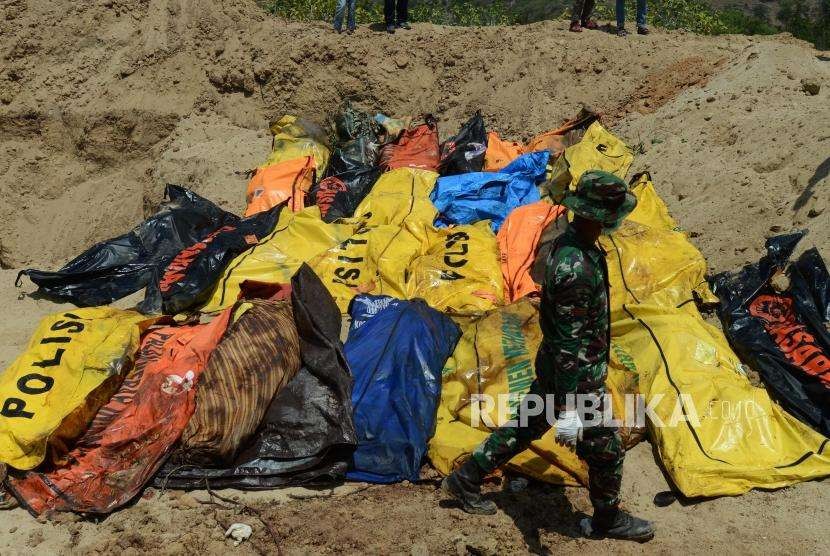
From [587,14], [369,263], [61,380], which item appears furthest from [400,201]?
[587,14]

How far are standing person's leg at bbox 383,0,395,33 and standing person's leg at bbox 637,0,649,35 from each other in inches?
109

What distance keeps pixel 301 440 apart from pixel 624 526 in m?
1.43

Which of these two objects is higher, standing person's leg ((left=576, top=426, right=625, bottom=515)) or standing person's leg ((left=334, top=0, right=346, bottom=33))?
standing person's leg ((left=334, top=0, right=346, bottom=33))

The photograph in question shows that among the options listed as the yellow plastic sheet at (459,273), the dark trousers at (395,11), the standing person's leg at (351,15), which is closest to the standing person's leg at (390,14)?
the dark trousers at (395,11)

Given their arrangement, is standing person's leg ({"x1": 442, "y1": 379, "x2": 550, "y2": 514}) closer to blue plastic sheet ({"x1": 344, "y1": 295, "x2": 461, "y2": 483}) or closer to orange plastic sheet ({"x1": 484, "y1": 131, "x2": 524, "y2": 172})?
blue plastic sheet ({"x1": 344, "y1": 295, "x2": 461, "y2": 483})

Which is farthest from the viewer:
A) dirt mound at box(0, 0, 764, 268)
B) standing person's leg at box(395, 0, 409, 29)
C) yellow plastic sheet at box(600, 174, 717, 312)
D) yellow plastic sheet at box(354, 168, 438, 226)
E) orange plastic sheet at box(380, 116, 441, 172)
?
standing person's leg at box(395, 0, 409, 29)

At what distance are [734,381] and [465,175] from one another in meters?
2.80

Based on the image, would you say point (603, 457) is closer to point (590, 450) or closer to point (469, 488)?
point (590, 450)

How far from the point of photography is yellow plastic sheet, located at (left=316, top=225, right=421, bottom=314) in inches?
176

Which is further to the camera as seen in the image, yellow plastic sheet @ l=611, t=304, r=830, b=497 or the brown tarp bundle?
the brown tarp bundle

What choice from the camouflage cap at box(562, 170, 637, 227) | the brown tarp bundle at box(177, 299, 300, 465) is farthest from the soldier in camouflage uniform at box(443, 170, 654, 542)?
the brown tarp bundle at box(177, 299, 300, 465)

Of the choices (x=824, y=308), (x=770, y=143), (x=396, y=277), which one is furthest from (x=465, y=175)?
(x=824, y=308)

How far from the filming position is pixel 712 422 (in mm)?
3117

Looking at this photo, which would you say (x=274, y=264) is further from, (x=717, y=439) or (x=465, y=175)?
(x=717, y=439)
